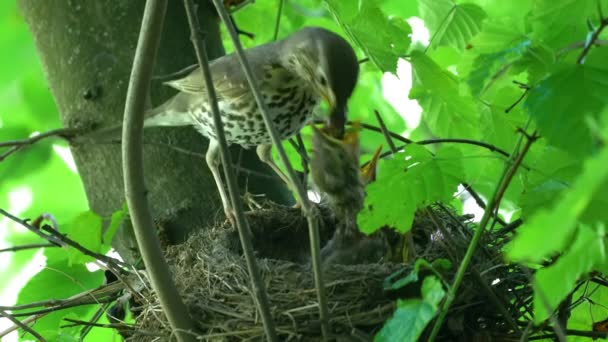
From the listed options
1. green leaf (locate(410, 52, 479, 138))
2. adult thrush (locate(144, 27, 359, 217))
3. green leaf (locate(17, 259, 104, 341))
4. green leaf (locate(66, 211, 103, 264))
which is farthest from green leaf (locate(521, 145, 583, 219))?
green leaf (locate(17, 259, 104, 341))

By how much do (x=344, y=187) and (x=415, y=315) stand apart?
124 cm

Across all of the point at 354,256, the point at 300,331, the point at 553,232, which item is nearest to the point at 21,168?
the point at 354,256

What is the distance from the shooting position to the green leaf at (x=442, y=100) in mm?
2412

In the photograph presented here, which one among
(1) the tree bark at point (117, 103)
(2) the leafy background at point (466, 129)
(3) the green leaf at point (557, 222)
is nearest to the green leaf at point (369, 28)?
(2) the leafy background at point (466, 129)

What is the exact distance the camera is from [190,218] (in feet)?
9.09

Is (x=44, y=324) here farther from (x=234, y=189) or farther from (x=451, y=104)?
(x=451, y=104)

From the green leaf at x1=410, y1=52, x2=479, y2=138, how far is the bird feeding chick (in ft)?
0.89

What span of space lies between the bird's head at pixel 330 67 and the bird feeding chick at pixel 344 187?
10cm

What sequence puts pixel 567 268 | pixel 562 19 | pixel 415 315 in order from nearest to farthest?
pixel 567 268 → pixel 415 315 → pixel 562 19

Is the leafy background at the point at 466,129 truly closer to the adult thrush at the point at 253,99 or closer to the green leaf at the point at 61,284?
the green leaf at the point at 61,284

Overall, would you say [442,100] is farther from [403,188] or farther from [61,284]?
[61,284]

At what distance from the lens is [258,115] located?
109 inches

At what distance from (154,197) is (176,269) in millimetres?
337

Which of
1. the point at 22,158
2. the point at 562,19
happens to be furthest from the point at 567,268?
the point at 22,158
